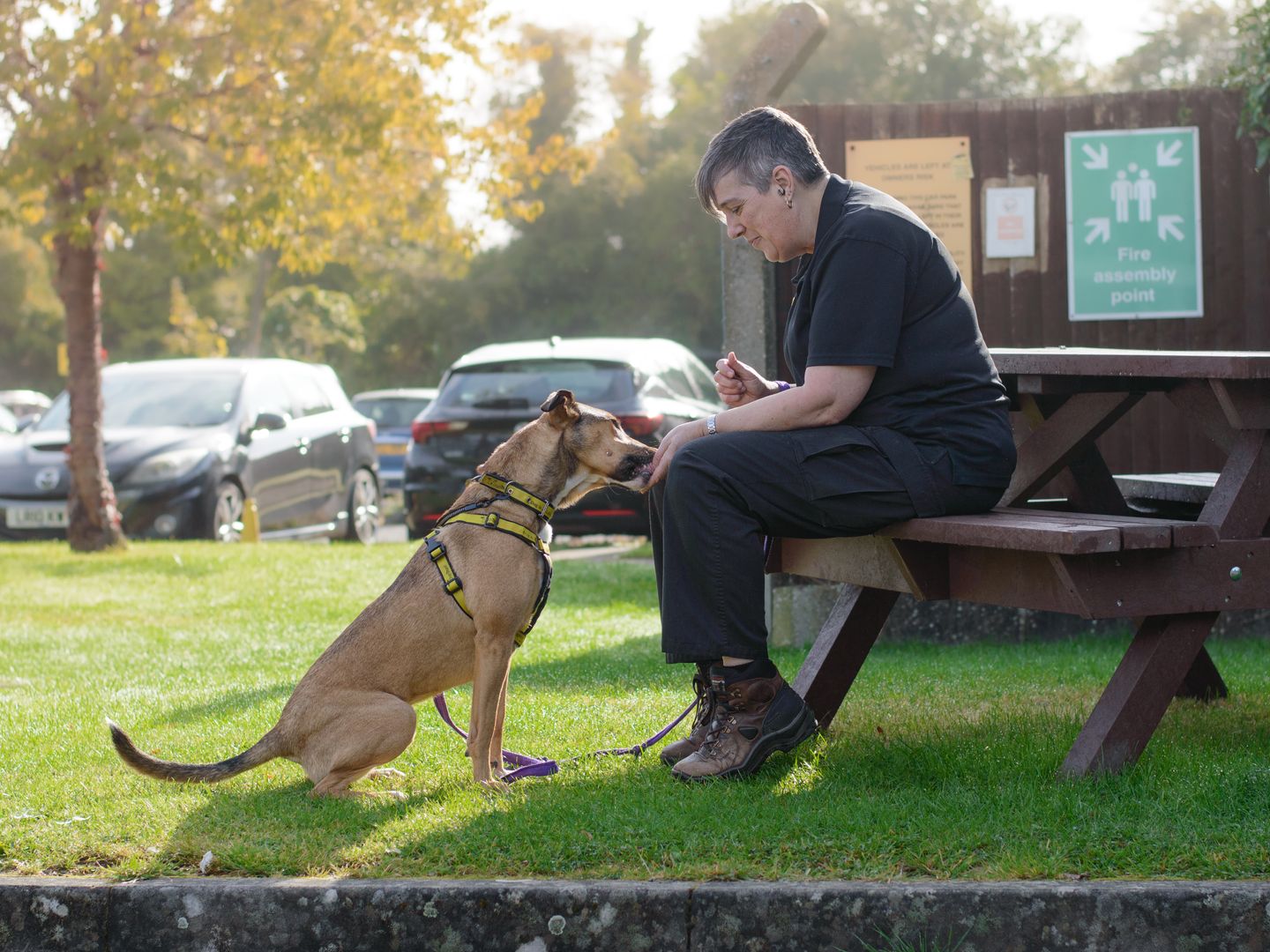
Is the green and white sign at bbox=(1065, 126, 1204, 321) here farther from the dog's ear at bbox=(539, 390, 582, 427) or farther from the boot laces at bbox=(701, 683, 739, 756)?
the boot laces at bbox=(701, 683, 739, 756)

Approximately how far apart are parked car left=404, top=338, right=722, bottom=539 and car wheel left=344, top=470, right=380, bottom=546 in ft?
9.32

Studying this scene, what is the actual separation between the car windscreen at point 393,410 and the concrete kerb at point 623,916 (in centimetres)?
2272

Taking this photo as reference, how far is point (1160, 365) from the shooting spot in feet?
13.0

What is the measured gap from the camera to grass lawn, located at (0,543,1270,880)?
11.3 feet

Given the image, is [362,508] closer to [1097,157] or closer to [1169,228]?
[1097,157]

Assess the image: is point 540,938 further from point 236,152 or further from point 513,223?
point 513,223

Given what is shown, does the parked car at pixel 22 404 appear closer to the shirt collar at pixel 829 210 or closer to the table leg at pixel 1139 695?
the shirt collar at pixel 829 210

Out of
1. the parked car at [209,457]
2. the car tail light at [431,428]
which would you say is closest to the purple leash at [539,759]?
the car tail light at [431,428]

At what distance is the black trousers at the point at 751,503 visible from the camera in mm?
4070

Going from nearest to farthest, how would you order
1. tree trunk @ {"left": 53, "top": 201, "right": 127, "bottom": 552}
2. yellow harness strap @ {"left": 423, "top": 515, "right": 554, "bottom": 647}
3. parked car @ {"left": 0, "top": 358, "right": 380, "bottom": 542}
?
yellow harness strap @ {"left": 423, "top": 515, "right": 554, "bottom": 647} < tree trunk @ {"left": 53, "top": 201, "right": 127, "bottom": 552} < parked car @ {"left": 0, "top": 358, "right": 380, "bottom": 542}

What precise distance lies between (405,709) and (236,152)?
998cm

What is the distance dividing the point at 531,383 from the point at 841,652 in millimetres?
7293

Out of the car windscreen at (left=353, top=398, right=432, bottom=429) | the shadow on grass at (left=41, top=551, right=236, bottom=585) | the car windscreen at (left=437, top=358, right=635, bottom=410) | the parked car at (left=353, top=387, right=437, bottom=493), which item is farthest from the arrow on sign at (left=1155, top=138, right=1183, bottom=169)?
the car windscreen at (left=353, top=398, right=432, bottom=429)

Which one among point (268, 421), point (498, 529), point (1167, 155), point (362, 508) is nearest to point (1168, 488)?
point (498, 529)
